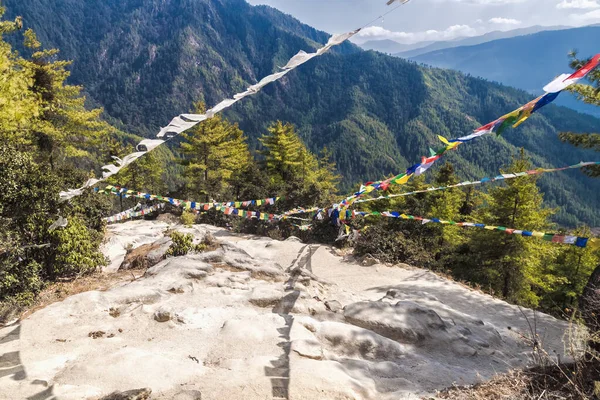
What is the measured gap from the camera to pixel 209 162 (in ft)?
113

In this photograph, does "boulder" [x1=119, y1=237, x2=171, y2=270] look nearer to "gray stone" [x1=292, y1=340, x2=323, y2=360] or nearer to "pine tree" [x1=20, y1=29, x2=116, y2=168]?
"gray stone" [x1=292, y1=340, x2=323, y2=360]

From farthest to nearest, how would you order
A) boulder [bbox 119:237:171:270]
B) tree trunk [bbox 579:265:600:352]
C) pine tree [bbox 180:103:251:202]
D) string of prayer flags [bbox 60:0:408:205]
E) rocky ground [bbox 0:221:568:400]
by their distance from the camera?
1. pine tree [bbox 180:103:251:202]
2. boulder [bbox 119:237:171:270]
3. tree trunk [bbox 579:265:600:352]
4. string of prayer flags [bbox 60:0:408:205]
5. rocky ground [bbox 0:221:568:400]

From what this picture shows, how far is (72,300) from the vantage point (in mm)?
8203

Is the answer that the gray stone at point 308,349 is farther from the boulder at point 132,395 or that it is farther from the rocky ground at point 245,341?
the boulder at point 132,395

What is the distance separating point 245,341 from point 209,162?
29.4 m

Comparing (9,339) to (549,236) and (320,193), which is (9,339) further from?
(320,193)

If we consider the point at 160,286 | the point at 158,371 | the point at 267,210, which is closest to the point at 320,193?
the point at 267,210

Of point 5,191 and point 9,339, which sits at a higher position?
point 5,191

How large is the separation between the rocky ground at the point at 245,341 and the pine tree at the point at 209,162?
1930cm

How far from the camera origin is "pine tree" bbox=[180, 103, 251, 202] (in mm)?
30828

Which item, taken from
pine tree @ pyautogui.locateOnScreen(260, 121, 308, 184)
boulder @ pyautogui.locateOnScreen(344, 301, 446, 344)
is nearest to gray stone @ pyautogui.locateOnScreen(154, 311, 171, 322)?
boulder @ pyautogui.locateOnScreen(344, 301, 446, 344)

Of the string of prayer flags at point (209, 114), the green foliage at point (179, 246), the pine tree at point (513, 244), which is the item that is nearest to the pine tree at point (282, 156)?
the pine tree at point (513, 244)

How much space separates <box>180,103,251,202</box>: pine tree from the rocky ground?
1930cm

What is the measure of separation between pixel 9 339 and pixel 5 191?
3996mm
